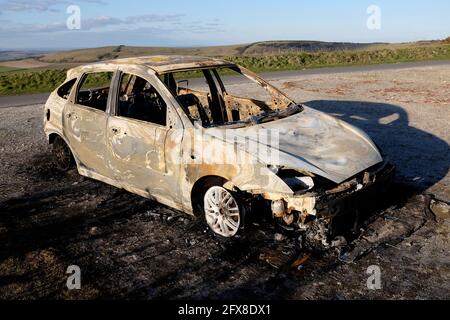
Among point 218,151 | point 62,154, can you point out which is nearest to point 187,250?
point 218,151

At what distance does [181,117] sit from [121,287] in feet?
6.30

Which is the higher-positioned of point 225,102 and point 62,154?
point 225,102

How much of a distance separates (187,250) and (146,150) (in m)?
1.31

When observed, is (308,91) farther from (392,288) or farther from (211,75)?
(392,288)

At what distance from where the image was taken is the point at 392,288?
372 cm

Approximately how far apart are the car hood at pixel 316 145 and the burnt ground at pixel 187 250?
564 millimetres

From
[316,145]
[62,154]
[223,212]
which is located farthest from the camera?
[62,154]

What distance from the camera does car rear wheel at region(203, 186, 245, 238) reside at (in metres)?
4.38

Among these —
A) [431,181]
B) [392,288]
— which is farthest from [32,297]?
[431,181]

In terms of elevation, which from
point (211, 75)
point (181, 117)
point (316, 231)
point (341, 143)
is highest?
point (211, 75)

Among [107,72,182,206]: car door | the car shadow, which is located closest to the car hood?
[107,72,182,206]: car door

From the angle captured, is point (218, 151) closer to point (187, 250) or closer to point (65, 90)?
point (187, 250)

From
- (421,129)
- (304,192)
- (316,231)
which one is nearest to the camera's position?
(304,192)

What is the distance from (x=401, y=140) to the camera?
8.57m
